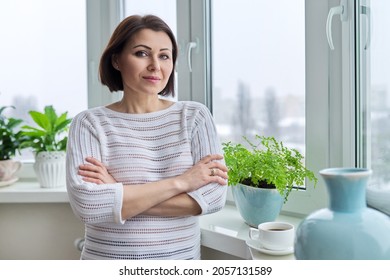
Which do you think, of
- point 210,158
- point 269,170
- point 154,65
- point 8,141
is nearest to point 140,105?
point 154,65

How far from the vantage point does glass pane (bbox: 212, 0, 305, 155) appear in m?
1.15

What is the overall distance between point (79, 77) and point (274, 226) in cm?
108

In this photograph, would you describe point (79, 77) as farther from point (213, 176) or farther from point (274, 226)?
point (274, 226)

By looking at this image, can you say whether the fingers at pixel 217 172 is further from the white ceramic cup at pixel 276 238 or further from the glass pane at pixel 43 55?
the glass pane at pixel 43 55

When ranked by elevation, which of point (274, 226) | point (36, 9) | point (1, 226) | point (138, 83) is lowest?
point (1, 226)

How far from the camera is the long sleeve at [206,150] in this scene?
0.92 m

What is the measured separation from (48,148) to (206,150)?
70 centimetres

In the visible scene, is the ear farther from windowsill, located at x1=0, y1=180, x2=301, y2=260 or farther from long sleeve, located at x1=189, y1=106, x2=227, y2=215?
windowsill, located at x1=0, y1=180, x2=301, y2=260

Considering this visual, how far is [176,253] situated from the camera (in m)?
0.96

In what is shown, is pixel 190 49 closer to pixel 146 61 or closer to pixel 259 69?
pixel 259 69

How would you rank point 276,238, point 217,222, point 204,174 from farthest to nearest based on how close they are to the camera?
1. point 217,222
2. point 204,174
3. point 276,238

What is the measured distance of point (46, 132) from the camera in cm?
145

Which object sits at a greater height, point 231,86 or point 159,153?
point 231,86

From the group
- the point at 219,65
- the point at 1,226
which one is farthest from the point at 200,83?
the point at 1,226
